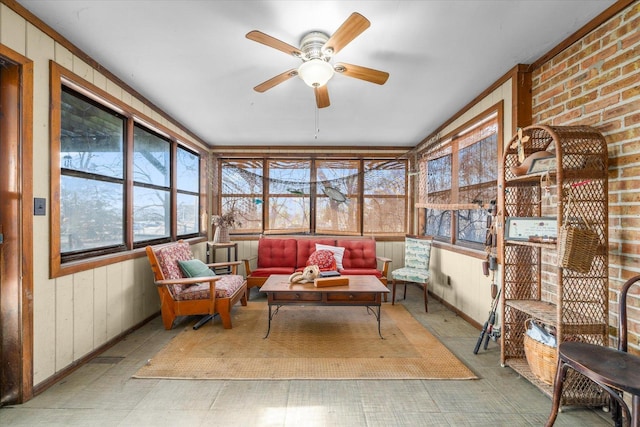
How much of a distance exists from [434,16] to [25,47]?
252 cm

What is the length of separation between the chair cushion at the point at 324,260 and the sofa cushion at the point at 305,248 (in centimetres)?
40

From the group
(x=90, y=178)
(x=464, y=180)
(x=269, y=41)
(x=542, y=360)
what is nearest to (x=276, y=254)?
(x=90, y=178)

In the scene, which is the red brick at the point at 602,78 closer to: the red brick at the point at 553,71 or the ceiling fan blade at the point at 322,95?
the red brick at the point at 553,71

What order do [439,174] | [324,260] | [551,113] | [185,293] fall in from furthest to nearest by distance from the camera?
[439,174]
[324,260]
[185,293]
[551,113]

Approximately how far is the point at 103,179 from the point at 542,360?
3611 mm

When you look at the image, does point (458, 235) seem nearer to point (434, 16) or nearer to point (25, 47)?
point (434, 16)

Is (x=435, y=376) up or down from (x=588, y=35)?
down

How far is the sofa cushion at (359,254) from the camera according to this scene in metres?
4.23

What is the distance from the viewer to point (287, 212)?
481cm

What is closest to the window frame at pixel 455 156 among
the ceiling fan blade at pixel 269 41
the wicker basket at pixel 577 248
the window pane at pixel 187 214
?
the wicker basket at pixel 577 248

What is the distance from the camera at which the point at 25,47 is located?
177 cm

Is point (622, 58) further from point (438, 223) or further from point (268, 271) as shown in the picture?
point (268, 271)

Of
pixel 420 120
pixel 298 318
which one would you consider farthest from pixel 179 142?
pixel 420 120

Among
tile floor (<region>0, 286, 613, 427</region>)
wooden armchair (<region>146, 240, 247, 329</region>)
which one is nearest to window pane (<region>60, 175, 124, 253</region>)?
wooden armchair (<region>146, 240, 247, 329</region>)
